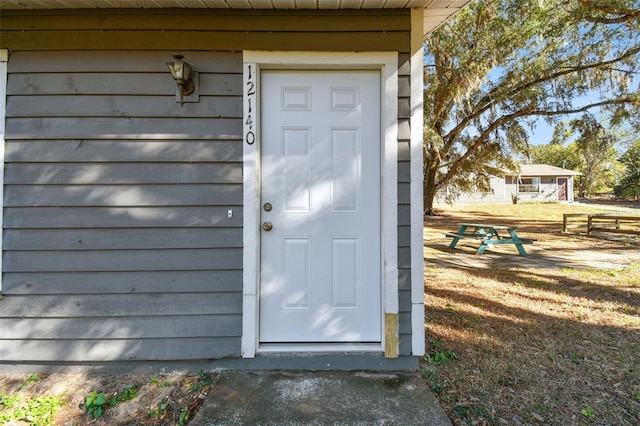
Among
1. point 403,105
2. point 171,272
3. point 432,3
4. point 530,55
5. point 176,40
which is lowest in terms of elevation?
Answer: point 171,272

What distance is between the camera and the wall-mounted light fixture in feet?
6.93

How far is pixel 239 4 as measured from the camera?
2.14m

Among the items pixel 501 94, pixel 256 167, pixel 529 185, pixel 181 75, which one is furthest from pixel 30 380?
pixel 529 185

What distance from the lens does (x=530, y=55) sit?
28.3 feet

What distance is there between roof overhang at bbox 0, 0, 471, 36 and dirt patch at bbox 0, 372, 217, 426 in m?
2.36

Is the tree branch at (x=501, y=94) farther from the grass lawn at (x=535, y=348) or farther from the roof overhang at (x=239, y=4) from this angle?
the roof overhang at (x=239, y=4)

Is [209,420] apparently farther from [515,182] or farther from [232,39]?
[515,182]

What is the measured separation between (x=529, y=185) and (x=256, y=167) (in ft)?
88.0

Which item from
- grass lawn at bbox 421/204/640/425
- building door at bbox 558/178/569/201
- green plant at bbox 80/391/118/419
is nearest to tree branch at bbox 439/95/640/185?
grass lawn at bbox 421/204/640/425

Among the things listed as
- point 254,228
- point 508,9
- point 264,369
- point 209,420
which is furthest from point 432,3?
point 508,9

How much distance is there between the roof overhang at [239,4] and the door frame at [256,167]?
0.27 metres

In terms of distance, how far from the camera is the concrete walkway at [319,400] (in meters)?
1.74

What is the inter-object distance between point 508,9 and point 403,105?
26.1 ft

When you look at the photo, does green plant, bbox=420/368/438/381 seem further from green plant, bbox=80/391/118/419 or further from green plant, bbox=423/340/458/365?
green plant, bbox=80/391/118/419
